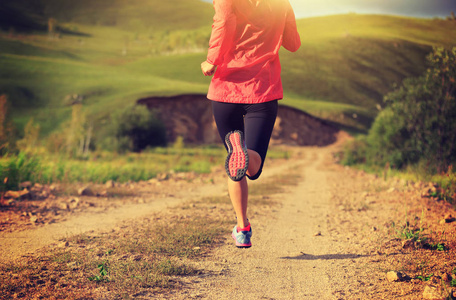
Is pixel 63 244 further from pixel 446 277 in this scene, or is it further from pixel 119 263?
pixel 446 277

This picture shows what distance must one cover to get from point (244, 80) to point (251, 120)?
1.30ft

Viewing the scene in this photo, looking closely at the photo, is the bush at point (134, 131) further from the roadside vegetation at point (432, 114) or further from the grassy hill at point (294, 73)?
the roadside vegetation at point (432, 114)

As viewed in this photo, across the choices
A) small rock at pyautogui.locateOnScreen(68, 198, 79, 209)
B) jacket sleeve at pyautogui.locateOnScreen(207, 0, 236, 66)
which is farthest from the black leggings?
small rock at pyautogui.locateOnScreen(68, 198, 79, 209)

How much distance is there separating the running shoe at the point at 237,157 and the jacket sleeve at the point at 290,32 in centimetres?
117

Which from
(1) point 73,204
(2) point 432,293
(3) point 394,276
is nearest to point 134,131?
(1) point 73,204

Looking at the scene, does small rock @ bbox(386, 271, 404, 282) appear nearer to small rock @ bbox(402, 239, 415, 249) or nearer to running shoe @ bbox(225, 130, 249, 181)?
small rock @ bbox(402, 239, 415, 249)

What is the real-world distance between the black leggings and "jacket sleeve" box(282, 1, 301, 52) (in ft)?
2.38

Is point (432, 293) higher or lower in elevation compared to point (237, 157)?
lower

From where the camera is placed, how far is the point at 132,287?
322 centimetres

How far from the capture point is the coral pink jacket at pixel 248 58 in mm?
3930

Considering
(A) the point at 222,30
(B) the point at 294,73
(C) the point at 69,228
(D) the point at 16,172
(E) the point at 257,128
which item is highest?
(B) the point at 294,73

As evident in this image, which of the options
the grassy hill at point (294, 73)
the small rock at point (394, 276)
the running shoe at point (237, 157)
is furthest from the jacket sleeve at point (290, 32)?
the grassy hill at point (294, 73)

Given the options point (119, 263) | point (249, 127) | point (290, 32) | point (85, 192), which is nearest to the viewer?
point (119, 263)

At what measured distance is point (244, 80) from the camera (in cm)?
398
